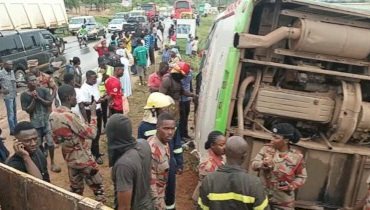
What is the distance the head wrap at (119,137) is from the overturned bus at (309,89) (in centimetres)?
147

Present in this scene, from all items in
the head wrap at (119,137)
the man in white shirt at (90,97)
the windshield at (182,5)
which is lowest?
the windshield at (182,5)

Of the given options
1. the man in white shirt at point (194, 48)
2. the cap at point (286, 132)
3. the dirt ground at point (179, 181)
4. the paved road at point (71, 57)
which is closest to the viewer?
the cap at point (286, 132)

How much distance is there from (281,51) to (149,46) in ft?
36.1

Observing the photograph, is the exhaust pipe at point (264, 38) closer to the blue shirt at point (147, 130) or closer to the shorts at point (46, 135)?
the blue shirt at point (147, 130)

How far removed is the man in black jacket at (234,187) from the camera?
2.64 meters

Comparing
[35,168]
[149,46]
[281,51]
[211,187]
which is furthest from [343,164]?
[149,46]

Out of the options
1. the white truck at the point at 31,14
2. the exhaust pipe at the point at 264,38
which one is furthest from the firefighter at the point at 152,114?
the white truck at the point at 31,14

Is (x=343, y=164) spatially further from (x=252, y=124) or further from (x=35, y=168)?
(x=35, y=168)

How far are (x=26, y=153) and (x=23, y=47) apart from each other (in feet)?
36.7

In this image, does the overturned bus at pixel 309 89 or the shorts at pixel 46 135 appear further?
the shorts at pixel 46 135

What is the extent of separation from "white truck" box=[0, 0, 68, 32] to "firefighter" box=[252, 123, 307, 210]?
57.0 ft

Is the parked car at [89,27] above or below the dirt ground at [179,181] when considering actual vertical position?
below

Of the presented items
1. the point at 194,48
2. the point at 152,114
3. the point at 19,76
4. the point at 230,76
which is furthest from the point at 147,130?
the point at 194,48

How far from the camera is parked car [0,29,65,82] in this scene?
12.7 metres
